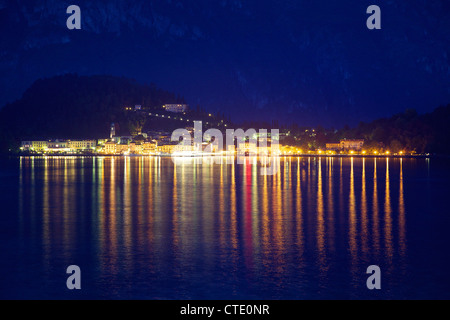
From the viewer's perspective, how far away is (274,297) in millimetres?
11812

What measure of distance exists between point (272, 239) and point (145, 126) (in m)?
156

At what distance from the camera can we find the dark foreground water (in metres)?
12.5

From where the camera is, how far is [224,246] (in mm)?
16641

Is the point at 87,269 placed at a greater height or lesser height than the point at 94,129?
lesser

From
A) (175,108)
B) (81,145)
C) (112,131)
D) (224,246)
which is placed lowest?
(224,246)

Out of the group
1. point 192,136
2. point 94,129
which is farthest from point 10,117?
point 192,136

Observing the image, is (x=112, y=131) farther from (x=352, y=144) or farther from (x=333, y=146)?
(x=352, y=144)

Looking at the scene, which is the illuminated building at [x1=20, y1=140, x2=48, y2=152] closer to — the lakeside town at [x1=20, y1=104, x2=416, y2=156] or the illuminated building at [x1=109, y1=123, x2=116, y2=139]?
the lakeside town at [x1=20, y1=104, x2=416, y2=156]

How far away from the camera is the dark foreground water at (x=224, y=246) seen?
12.5 m

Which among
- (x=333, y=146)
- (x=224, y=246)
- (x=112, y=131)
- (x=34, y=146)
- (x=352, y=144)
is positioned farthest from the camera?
(x=112, y=131)

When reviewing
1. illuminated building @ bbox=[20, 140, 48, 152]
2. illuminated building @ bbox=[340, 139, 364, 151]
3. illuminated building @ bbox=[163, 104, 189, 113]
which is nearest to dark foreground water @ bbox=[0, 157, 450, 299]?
illuminated building @ bbox=[340, 139, 364, 151]

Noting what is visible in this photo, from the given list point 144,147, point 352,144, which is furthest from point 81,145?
point 352,144
